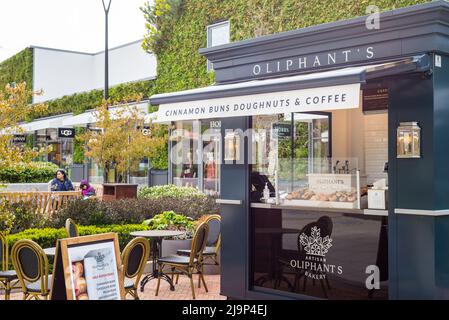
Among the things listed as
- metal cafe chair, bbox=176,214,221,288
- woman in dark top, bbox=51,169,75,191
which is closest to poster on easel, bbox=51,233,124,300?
metal cafe chair, bbox=176,214,221,288

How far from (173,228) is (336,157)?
12.9 feet

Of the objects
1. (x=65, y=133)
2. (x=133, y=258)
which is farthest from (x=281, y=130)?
(x=65, y=133)

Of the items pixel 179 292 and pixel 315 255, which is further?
pixel 179 292

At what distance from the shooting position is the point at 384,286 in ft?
19.2

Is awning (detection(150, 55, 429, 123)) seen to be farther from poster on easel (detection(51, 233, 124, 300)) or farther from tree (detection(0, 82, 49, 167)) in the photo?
tree (detection(0, 82, 49, 167))

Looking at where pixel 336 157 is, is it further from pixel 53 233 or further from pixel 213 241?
pixel 53 233

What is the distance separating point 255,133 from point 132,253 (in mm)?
2226

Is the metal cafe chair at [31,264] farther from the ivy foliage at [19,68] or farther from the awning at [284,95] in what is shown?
the ivy foliage at [19,68]

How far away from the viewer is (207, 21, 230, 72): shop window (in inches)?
847

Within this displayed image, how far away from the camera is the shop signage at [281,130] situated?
7.11 metres

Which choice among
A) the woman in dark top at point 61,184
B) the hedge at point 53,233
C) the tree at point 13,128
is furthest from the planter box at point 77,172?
the tree at point 13,128

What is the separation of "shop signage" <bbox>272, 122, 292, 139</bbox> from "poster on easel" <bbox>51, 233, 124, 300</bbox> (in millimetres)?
2909

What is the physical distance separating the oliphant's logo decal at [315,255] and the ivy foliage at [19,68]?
114ft

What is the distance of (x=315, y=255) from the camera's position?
641cm
